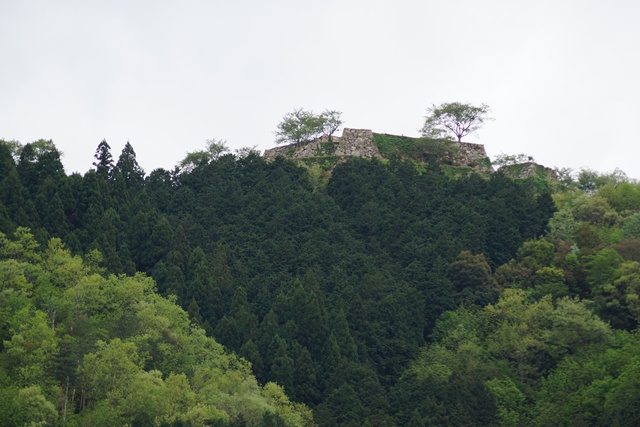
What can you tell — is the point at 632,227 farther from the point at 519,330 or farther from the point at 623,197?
the point at 519,330

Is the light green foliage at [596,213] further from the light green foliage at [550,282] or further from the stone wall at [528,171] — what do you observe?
the stone wall at [528,171]

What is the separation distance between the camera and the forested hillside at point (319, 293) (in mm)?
60656

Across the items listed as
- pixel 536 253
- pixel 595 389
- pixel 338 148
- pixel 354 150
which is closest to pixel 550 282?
pixel 536 253

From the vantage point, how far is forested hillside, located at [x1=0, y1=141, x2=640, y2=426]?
60.7 metres

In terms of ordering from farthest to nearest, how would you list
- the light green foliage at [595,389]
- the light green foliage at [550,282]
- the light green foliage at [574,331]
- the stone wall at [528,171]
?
1. the stone wall at [528,171]
2. the light green foliage at [550,282]
3. the light green foliage at [574,331]
4. the light green foliage at [595,389]

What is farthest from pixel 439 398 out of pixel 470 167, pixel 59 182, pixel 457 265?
pixel 470 167

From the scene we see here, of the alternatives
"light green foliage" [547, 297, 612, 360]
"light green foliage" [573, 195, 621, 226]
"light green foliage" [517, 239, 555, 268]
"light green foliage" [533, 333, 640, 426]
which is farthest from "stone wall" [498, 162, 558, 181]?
"light green foliage" [533, 333, 640, 426]

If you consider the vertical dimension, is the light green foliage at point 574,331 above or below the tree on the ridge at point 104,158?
below

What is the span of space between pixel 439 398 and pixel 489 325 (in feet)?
30.1

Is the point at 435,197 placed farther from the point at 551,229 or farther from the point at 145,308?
the point at 145,308

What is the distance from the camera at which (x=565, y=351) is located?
6850 cm

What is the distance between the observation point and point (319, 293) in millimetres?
73438

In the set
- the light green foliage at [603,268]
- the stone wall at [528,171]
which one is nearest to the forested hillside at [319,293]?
the light green foliage at [603,268]

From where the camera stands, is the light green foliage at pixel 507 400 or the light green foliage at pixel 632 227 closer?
the light green foliage at pixel 507 400
